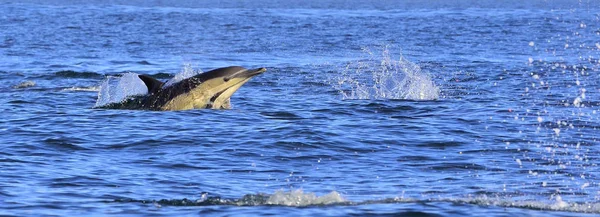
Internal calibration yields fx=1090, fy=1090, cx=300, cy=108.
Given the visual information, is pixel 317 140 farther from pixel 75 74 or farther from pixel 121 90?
pixel 75 74

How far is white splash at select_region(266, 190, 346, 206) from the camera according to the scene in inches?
471

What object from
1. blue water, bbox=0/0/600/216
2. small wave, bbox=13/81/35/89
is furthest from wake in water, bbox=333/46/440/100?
small wave, bbox=13/81/35/89

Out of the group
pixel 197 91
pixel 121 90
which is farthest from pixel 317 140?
pixel 121 90

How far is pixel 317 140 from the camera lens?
17.3 m

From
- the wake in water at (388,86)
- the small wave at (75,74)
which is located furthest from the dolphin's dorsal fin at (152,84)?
the small wave at (75,74)

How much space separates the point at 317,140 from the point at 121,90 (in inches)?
259

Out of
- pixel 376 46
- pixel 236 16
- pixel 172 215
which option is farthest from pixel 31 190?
pixel 236 16

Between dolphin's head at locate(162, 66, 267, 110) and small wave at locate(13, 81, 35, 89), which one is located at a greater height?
dolphin's head at locate(162, 66, 267, 110)

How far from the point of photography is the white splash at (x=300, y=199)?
1197 centimetres

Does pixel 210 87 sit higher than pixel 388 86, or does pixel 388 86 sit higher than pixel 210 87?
pixel 210 87

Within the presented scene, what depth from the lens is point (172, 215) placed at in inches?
448

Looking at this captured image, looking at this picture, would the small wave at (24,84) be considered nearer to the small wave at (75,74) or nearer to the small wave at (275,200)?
the small wave at (75,74)

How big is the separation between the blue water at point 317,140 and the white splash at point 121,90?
0.41m

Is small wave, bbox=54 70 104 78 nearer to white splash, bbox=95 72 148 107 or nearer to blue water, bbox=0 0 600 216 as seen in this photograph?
blue water, bbox=0 0 600 216
